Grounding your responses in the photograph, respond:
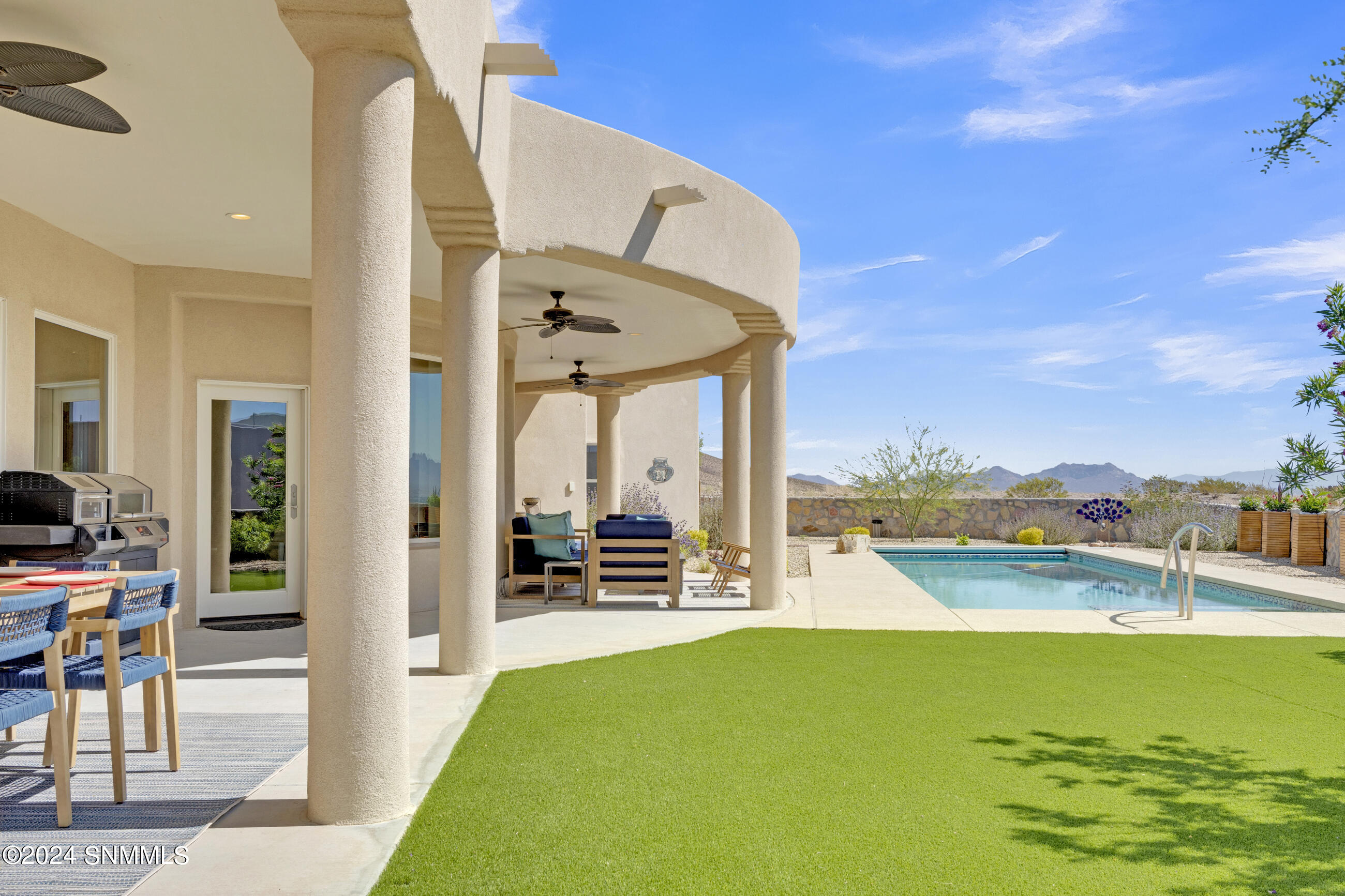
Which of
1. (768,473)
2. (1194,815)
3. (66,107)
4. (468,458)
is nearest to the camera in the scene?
(1194,815)

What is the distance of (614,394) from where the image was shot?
14.8 m

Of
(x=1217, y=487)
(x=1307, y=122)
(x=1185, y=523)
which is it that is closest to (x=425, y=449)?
(x=1307, y=122)

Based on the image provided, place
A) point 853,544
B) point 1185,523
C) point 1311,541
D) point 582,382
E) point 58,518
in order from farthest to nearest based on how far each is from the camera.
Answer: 1. point 1185,523
2. point 853,544
3. point 1311,541
4. point 582,382
5. point 58,518

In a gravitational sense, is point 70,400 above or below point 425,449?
above

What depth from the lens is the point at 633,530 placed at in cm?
900

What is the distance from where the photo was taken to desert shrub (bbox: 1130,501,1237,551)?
1669cm

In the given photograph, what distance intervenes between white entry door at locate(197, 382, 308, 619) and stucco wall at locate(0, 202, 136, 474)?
779 mm

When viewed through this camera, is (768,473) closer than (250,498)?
No

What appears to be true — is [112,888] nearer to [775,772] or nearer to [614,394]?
[775,772]

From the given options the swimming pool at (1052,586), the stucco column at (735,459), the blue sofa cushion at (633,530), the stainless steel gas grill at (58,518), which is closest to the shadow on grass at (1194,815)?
the blue sofa cushion at (633,530)

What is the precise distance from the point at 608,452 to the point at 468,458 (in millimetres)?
9428

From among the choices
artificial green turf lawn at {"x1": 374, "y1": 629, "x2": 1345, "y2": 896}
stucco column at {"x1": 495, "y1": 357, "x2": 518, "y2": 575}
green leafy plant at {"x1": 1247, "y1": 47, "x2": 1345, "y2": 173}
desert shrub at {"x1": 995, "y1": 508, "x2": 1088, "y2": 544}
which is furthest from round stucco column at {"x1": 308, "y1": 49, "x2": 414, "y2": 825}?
desert shrub at {"x1": 995, "y1": 508, "x2": 1088, "y2": 544}

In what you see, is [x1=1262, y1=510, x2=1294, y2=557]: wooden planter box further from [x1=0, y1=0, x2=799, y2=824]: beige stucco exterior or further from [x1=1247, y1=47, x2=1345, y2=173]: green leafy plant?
[x1=1247, y1=47, x2=1345, y2=173]: green leafy plant

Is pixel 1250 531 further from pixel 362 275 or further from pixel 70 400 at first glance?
pixel 70 400
